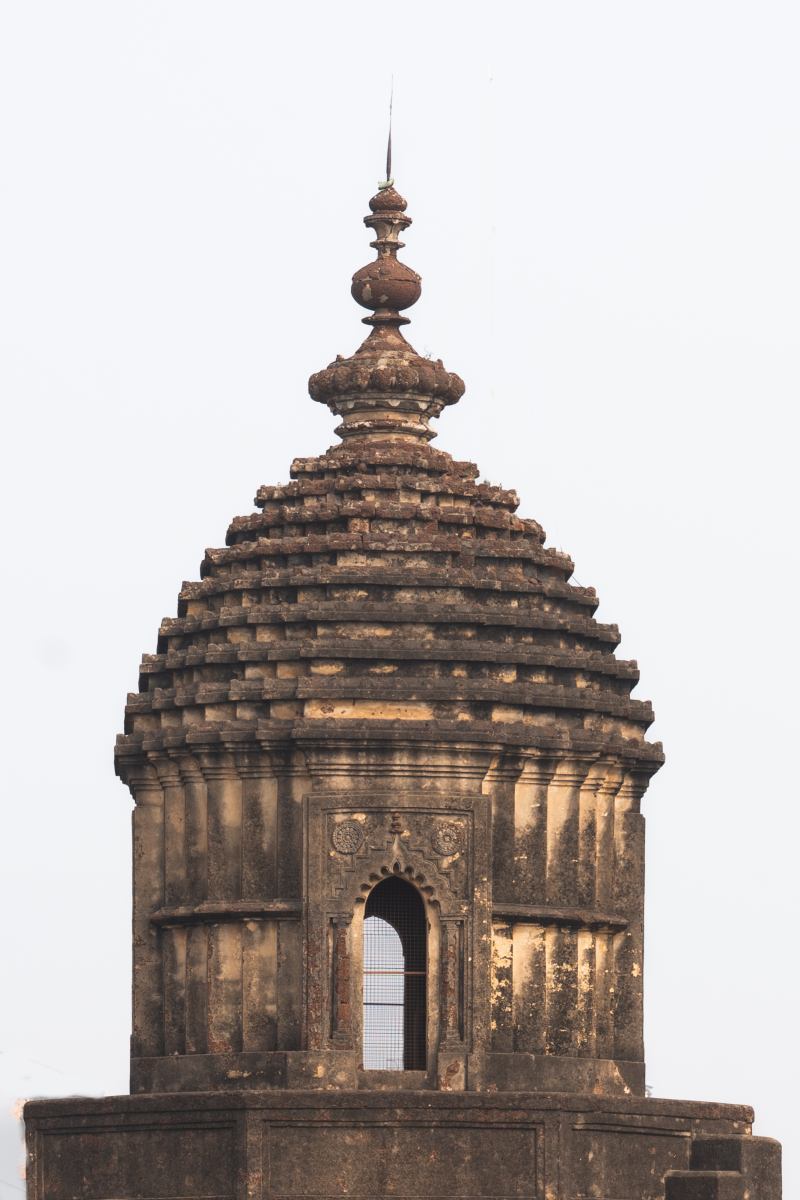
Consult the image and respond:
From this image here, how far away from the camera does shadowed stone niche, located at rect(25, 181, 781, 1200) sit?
53.4 meters

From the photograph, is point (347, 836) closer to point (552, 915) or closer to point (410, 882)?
point (410, 882)

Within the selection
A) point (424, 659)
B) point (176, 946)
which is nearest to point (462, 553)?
point (424, 659)

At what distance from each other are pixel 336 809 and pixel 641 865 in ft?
13.8

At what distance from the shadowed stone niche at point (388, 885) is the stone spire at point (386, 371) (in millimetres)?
741

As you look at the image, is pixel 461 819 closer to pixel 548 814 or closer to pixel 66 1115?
pixel 548 814

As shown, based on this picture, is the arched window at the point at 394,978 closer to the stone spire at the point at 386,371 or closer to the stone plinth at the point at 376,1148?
the stone plinth at the point at 376,1148

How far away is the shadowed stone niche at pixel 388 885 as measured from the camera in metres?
53.4

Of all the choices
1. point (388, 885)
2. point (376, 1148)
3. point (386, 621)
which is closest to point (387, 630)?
point (386, 621)

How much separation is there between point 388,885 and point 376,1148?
3283mm

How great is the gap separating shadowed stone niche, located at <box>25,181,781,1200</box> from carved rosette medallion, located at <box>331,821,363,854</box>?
3 centimetres

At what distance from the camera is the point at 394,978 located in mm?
54812

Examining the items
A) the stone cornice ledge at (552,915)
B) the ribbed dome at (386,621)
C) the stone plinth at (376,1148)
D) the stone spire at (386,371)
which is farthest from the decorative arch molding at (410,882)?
the stone spire at (386,371)

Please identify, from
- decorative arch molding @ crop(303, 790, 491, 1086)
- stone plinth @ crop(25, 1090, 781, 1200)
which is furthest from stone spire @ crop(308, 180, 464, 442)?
stone plinth @ crop(25, 1090, 781, 1200)

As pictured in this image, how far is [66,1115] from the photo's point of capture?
54.7 meters
